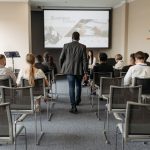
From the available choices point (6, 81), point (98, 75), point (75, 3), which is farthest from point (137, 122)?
point (75, 3)

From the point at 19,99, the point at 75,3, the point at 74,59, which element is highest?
the point at 75,3

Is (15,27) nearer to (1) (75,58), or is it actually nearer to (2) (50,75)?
(2) (50,75)

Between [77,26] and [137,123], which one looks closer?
[137,123]

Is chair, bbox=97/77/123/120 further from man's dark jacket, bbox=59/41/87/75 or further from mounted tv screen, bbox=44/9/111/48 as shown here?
mounted tv screen, bbox=44/9/111/48

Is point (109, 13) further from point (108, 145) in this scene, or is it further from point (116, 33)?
point (108, 145)

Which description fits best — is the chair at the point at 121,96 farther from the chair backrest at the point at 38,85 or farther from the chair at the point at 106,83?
the chair backrest at the point at 38,85

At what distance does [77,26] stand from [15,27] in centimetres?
265

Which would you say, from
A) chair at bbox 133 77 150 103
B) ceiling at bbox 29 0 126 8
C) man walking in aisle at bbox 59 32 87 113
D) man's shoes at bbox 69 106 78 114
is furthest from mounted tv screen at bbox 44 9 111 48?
chair at bbox 133 77 150 103

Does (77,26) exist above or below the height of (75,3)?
below

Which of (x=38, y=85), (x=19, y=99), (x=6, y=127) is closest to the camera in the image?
(x=6, y=127)

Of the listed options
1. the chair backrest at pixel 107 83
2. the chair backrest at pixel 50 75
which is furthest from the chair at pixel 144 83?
the chair backrest at pixel 50 75

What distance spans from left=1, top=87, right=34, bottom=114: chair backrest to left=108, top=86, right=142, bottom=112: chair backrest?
1.03 meters

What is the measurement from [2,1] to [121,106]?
6.57 m

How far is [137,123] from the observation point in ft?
7.89
